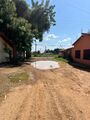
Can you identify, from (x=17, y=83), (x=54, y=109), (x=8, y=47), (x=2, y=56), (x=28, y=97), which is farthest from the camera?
(x=8, y=47)

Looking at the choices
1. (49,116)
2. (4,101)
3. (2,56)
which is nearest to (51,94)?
(4,101)

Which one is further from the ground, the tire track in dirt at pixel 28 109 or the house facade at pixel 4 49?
the house facade at pixel 4 49

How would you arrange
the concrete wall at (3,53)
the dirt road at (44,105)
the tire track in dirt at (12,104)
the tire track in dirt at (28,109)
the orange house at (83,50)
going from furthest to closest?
the orange house at (83,50) → the concrete wall at (3,53) → the tire track in dirt at (12,104) → the dirt road at (44,105) → the tire track in dirt at (28,109)

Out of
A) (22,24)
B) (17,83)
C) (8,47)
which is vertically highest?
(22,24)

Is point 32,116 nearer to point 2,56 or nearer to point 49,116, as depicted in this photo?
point 49,116

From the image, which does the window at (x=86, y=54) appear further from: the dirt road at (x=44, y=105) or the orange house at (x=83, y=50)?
the dirt road at (x=44, y=105)

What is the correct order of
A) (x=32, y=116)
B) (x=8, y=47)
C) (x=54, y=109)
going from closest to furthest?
1. (x=32, y=116)
2. (x=54, y=109)
3. (x=8, y=47)

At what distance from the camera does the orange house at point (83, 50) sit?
31.5 meters

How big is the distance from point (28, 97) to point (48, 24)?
107 feet

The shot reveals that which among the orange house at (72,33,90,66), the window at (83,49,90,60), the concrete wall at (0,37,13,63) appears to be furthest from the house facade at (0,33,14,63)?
the window at (83,49,90,60)

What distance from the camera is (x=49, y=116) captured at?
7.75 metres

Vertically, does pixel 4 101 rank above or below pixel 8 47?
below

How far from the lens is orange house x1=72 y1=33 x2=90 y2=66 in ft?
103

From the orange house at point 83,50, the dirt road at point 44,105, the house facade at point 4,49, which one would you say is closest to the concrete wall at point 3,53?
the house facade at point 4,49
